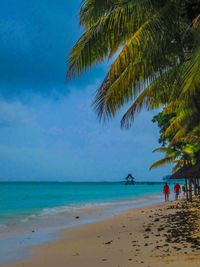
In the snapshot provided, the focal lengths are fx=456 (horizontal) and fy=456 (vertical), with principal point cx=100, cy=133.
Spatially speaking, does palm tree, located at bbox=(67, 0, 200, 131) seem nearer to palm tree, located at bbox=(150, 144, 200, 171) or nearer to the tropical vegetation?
the tropical vegetation

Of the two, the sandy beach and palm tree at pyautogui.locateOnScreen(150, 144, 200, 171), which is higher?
palm tree at pyautogui.locateOnScreen(150, 144, 200, 171)

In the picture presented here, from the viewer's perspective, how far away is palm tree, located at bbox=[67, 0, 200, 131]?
27.3 ft

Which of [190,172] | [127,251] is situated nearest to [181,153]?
[190,172]

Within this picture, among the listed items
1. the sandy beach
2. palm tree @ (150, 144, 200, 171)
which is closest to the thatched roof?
palm tree @ (150, 144, 200, 171)

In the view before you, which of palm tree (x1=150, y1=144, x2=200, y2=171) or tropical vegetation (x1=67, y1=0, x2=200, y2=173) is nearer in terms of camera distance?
tropical vegetation (x1=67, y1=0, x2=200, y2=173)

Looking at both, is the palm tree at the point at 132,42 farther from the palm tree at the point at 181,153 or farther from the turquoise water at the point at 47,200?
the turquoise water at the point at 47,200

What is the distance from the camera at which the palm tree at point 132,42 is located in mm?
8320

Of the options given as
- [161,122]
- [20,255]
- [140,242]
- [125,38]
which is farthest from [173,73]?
[161,122]

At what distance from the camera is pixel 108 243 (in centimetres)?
1195

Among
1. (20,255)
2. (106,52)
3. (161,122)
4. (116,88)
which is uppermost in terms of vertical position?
(161,122)

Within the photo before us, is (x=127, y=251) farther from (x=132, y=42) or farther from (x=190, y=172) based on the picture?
(x=190, y=172)

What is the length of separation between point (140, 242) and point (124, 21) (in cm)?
547

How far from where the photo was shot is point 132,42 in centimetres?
805

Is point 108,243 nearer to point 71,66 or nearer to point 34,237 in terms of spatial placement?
point 34,237
